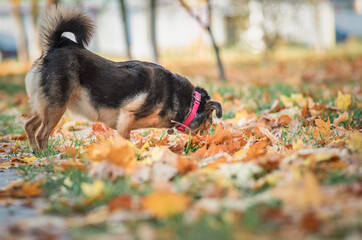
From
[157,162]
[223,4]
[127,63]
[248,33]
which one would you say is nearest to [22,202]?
[157,162]

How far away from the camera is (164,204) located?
2215 mm

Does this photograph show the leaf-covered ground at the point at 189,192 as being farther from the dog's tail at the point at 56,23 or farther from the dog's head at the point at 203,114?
the dog's tail at the point at 56,23

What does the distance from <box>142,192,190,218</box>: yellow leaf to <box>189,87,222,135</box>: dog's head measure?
2743mm

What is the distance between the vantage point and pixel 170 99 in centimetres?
476

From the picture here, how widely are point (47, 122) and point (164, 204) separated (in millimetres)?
2658

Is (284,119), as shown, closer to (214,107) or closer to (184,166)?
(214,107)

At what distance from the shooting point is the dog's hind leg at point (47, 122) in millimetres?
4429

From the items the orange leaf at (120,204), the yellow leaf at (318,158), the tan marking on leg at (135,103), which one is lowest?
the yellow leaf at (318,158)

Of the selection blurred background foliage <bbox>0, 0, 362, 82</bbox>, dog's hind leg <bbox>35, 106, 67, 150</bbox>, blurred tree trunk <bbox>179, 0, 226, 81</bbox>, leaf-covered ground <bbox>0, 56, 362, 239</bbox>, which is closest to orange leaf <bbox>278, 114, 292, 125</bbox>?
leaf-covered ground <bbox>0, 56, 362, 239</bbox>

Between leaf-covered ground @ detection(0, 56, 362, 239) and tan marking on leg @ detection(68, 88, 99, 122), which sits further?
tan marking on leg @ detection(68, 88, 99, 122)

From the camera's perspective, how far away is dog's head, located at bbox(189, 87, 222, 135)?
196 inches

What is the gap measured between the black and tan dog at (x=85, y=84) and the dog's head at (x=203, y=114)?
0.39 m

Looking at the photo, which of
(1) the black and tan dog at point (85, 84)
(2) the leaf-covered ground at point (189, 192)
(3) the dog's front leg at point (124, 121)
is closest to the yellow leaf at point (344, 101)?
(2) the leaf-covered ground at point (189, 192)

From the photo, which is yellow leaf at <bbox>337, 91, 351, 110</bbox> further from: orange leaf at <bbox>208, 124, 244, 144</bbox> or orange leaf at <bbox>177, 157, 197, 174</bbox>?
orange leaf at <bbox>177, 157, 197, 174</bbox>
